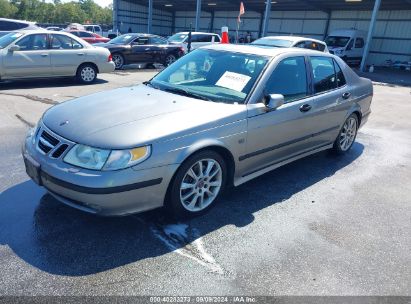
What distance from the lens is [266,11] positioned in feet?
77.5

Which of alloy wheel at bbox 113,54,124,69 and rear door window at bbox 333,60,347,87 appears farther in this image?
alloy wheel at bbox 113,54,124,69

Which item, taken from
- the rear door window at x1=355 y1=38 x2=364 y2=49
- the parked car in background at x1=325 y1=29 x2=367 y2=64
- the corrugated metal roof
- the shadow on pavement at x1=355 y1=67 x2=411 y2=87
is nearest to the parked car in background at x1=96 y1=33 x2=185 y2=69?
the shadow on pavement at x1=355 y1=67 x2=411 y2=87

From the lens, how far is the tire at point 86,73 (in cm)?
1045

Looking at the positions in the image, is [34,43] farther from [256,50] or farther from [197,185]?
[197,185]

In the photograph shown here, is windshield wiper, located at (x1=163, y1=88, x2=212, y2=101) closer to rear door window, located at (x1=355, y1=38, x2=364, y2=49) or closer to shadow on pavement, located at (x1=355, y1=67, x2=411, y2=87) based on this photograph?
shadow on pavement, located at (x1=355, y1=67, x2=411, y2=87)

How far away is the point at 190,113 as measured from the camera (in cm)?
343

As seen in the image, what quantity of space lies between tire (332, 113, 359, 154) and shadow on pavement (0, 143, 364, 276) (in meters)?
1.54

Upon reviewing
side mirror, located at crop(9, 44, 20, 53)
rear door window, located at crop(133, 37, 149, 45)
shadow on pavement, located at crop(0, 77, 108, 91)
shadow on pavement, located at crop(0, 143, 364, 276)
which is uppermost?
rear door window, located at crop(133, 37, 149, 45)

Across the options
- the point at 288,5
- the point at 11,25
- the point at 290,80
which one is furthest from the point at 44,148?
the point at 288,5

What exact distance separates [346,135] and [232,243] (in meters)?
3.24

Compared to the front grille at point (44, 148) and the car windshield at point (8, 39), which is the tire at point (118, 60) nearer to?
the car windshield at point (8, 39)

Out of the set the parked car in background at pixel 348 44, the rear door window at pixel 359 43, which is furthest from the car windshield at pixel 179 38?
the rear door window at pixel 359 43

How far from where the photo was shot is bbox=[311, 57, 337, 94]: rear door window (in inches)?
184

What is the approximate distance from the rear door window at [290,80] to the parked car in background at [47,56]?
7489mm
